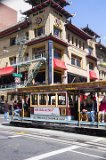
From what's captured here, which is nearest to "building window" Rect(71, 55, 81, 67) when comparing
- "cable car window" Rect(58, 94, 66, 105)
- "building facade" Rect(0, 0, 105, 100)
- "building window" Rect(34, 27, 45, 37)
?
"building facade" Rect(0, 0, 105, 100)

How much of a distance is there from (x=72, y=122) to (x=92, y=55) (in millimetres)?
33936

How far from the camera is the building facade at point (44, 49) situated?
3606cm

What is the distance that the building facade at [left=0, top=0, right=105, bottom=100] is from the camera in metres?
36.1

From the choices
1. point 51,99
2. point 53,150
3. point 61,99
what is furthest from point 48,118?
point 53,150

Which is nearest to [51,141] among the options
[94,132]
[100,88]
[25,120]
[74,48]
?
[94,132]

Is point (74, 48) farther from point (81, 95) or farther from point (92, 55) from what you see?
point (81, 95)

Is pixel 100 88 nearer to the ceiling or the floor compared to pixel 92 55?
nearer to the floor

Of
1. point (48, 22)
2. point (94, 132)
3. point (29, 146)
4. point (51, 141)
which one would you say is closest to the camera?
point (29, 146)

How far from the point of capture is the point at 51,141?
11727mm

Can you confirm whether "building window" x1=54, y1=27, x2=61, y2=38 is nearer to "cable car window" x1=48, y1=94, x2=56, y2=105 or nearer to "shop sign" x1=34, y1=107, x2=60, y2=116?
"shop sign" x1=34, y1=107, x2=60, y2=116

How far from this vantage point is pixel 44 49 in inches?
1463

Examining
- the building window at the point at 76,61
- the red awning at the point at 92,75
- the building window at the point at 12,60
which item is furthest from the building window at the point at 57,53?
the red awning at the point at 92,75

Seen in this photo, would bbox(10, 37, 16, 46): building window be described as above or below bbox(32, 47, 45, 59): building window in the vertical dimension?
above

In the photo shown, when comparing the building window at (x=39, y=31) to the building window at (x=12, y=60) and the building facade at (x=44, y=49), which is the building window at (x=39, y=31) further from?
the building window at (x=12, y=60)
